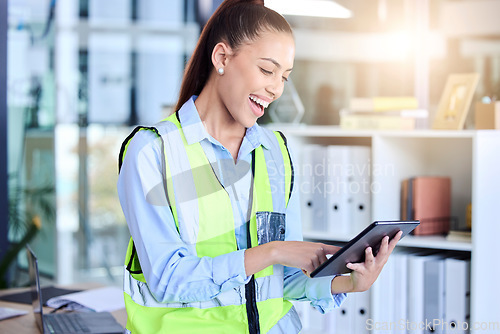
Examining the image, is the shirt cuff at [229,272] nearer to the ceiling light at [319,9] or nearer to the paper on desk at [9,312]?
the paper on desk at [9,312]

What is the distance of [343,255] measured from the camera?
1305mm

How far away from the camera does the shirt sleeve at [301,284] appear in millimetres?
1531

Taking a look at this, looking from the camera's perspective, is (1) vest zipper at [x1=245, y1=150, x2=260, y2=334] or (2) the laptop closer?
(1) vest zipper at [x1=245, y1=150, x2=260, y2=334]

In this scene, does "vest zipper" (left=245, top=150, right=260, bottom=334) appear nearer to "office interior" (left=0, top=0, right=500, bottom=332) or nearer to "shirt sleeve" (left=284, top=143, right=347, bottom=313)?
"shirt sleeve" (left=284, top=143, right=347, bottom=313)

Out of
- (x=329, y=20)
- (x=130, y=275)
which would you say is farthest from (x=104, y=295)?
(x=329, y=20)

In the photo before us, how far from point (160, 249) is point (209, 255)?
14cm

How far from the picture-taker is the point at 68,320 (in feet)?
6.92

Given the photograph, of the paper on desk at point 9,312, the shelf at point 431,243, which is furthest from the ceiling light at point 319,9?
the paper on desk at point 9,312

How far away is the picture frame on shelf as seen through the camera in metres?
2.52

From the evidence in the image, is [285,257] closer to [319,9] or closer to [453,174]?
[453,174]

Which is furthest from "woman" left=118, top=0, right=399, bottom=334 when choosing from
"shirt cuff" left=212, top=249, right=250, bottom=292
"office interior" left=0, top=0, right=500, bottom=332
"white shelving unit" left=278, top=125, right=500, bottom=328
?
"office interior" left=0, top=0, right=500, bottom=332

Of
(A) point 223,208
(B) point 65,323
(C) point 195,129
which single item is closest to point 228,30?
(C) point 195,129

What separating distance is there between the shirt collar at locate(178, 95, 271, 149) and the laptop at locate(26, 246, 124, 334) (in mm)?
734

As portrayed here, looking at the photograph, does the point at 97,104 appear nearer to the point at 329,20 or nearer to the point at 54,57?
the point at 54,57
